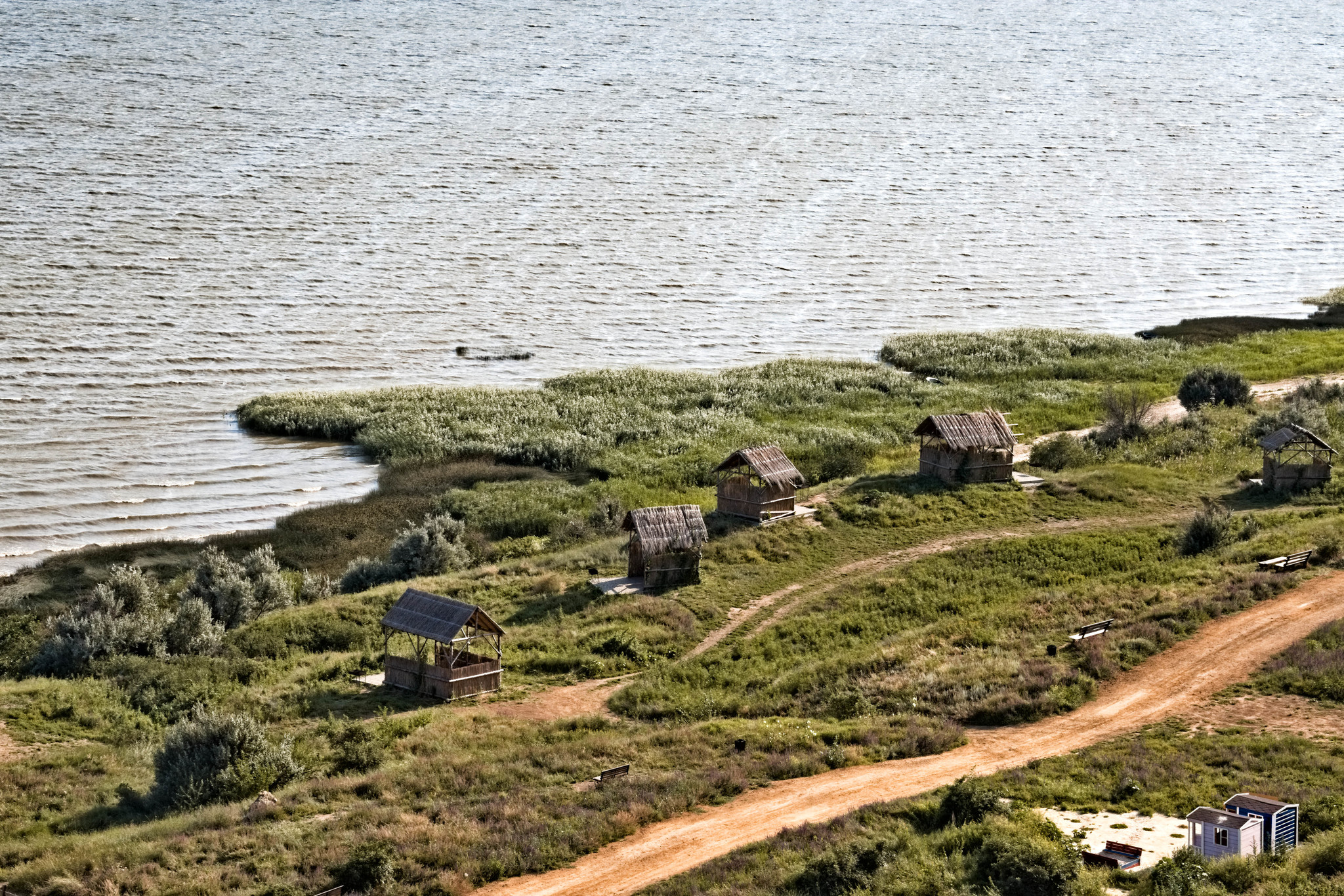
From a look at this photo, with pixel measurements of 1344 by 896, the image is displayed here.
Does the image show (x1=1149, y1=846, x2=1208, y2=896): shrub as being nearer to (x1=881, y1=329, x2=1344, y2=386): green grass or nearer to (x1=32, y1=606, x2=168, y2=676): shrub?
(x1=32, y1=606, x2=168, y2=676): shrub

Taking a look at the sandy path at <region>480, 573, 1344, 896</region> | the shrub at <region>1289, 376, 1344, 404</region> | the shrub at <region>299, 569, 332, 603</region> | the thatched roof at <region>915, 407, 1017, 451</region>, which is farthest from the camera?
the shrub at <region>1289, 376, 1344, 404</region>

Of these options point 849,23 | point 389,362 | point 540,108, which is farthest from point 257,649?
point 849,23

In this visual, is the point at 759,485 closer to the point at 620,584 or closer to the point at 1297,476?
the point at 620,584

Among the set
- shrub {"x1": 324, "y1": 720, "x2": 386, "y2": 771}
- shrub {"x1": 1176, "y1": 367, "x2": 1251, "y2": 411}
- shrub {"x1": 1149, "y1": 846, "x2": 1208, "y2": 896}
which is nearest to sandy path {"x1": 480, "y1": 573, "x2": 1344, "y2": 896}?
shrub {"x1": 1149, "y1": 846, "x2": 1208, "y2": 896}

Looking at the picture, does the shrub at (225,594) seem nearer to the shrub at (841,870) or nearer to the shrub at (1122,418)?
the shrub at (841,870)

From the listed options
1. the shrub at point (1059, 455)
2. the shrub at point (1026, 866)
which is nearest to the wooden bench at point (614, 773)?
the shrub at point (1026, 866)

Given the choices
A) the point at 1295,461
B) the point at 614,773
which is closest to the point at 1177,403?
the point at 1295,461
